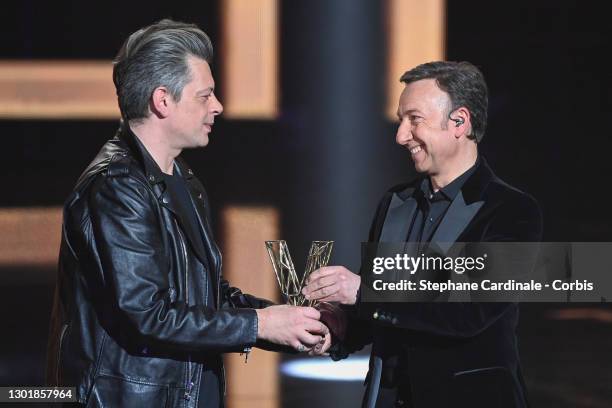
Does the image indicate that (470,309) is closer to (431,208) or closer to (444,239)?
(444,239)

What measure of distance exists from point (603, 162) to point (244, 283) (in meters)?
2.20

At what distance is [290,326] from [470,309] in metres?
0.37

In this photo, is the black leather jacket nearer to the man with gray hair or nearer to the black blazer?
the man with gray hair

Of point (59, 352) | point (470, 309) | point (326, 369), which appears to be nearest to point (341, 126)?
point (326, 369)

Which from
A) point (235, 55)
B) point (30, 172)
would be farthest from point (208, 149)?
point (30, 172)

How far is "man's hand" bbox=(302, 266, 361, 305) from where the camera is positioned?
2436mm

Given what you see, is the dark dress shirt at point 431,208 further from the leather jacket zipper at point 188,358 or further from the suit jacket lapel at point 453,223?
the leather jacket zipper at point 188,358

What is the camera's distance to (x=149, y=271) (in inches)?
83.7

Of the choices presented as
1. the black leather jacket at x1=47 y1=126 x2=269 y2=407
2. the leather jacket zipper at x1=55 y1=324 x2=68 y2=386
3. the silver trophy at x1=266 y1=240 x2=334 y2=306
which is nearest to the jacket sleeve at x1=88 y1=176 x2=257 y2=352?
the black leather jacket at x1=47 y1=126 x2=269 y2=407

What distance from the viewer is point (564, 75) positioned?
6.07 meters

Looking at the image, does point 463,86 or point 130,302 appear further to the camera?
point 463,86

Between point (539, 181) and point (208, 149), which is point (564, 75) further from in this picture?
point (208, 149)

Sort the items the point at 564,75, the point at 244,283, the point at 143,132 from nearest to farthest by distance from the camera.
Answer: the point at 143,132
the point at 244,283
the point at 564,75

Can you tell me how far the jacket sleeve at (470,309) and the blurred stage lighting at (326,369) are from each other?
258cm
